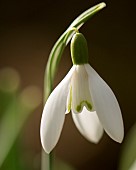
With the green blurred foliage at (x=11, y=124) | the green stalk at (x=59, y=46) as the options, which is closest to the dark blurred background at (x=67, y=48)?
the green blurred foliage at (x=11, y=124)

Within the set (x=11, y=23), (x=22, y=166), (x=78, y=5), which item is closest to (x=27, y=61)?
(x=11, y=23)

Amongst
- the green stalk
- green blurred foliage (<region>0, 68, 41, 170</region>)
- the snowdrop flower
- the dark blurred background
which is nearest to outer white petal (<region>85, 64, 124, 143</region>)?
the snowdrop flower

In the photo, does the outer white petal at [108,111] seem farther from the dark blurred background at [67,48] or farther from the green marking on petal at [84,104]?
the dark blurred background at [67,48]

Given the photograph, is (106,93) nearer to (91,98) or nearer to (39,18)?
(91,98)

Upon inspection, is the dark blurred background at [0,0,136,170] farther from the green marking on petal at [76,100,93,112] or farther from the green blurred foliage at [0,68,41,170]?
the green marking on petal at [76,100,93,112]

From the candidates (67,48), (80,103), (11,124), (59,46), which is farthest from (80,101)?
(67,48)

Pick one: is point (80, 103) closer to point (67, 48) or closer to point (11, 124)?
point (11, 124)
